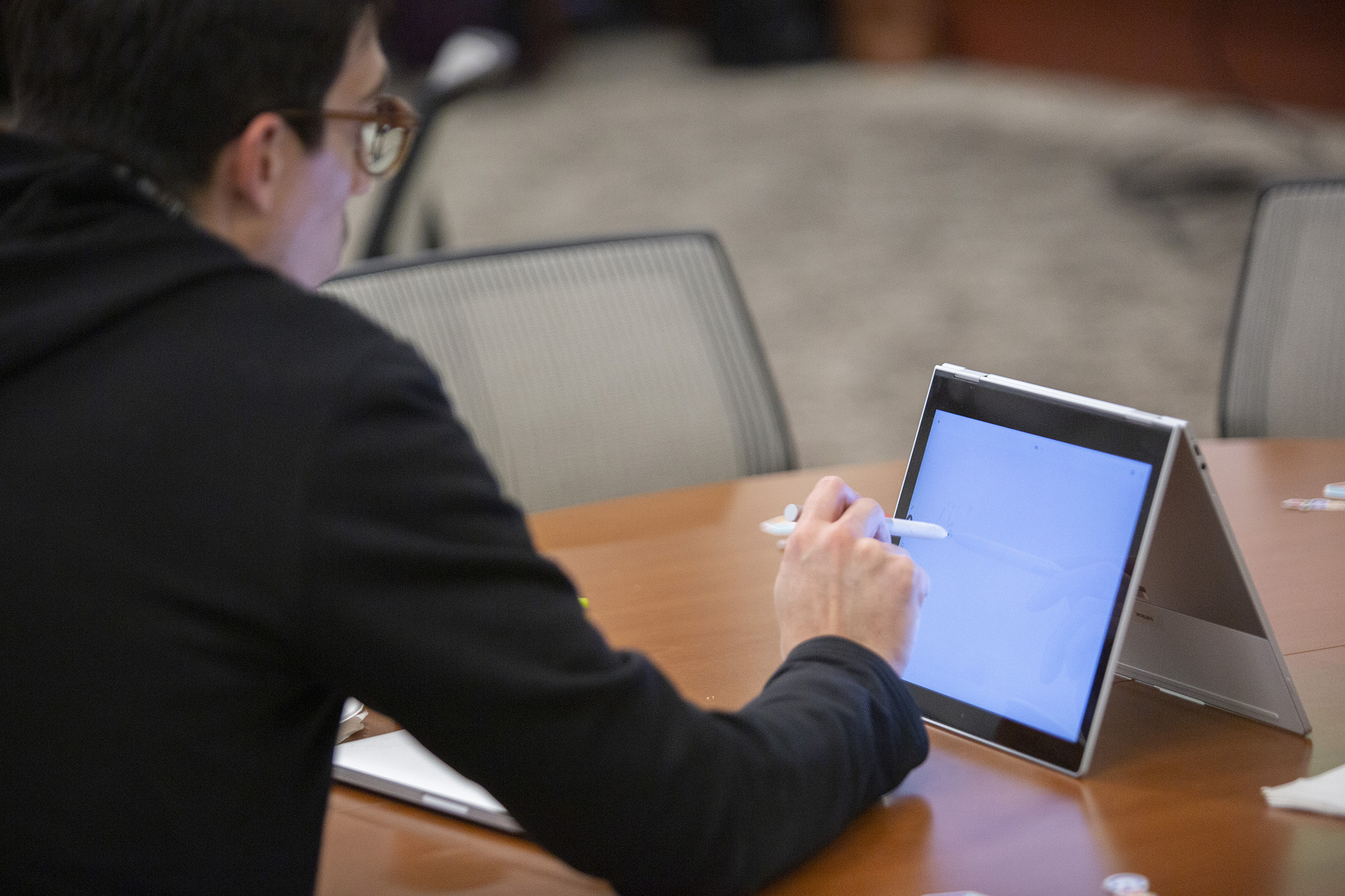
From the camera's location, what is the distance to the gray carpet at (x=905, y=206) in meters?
3.90

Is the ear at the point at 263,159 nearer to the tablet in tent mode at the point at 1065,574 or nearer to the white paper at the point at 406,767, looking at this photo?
the white paper at the point at 406,767

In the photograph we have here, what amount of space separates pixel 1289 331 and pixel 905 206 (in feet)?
12.4

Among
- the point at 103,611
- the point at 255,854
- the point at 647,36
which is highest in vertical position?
the point at 103,611

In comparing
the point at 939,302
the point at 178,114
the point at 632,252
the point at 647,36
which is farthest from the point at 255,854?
the point at 647,36

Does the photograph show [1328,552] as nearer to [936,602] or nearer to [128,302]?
[936,602]

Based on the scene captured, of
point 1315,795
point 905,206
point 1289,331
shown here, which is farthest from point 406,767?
point 905,206

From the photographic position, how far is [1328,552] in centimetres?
129

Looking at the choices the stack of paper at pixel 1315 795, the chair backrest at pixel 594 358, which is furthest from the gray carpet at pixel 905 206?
the stack of paper at pixel 1315 795

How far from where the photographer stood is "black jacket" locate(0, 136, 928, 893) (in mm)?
664

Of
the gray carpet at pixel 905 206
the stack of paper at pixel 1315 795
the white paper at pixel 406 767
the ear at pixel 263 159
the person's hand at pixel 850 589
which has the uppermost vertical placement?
the ear at pixel 263 159

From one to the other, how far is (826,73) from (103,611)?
27.0 ft

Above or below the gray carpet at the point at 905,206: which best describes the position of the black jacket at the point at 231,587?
above

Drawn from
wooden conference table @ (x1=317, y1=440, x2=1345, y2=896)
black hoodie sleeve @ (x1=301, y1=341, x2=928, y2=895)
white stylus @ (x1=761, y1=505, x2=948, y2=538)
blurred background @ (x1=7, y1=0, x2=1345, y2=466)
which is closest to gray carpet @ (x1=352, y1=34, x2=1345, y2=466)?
blurred background @ (x1=7, y1=0, x2=1345, y2=466)

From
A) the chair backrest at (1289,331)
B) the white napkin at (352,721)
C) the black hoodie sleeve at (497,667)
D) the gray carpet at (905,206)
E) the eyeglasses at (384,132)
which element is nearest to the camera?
the black hoodie sleeve at (497,667)
